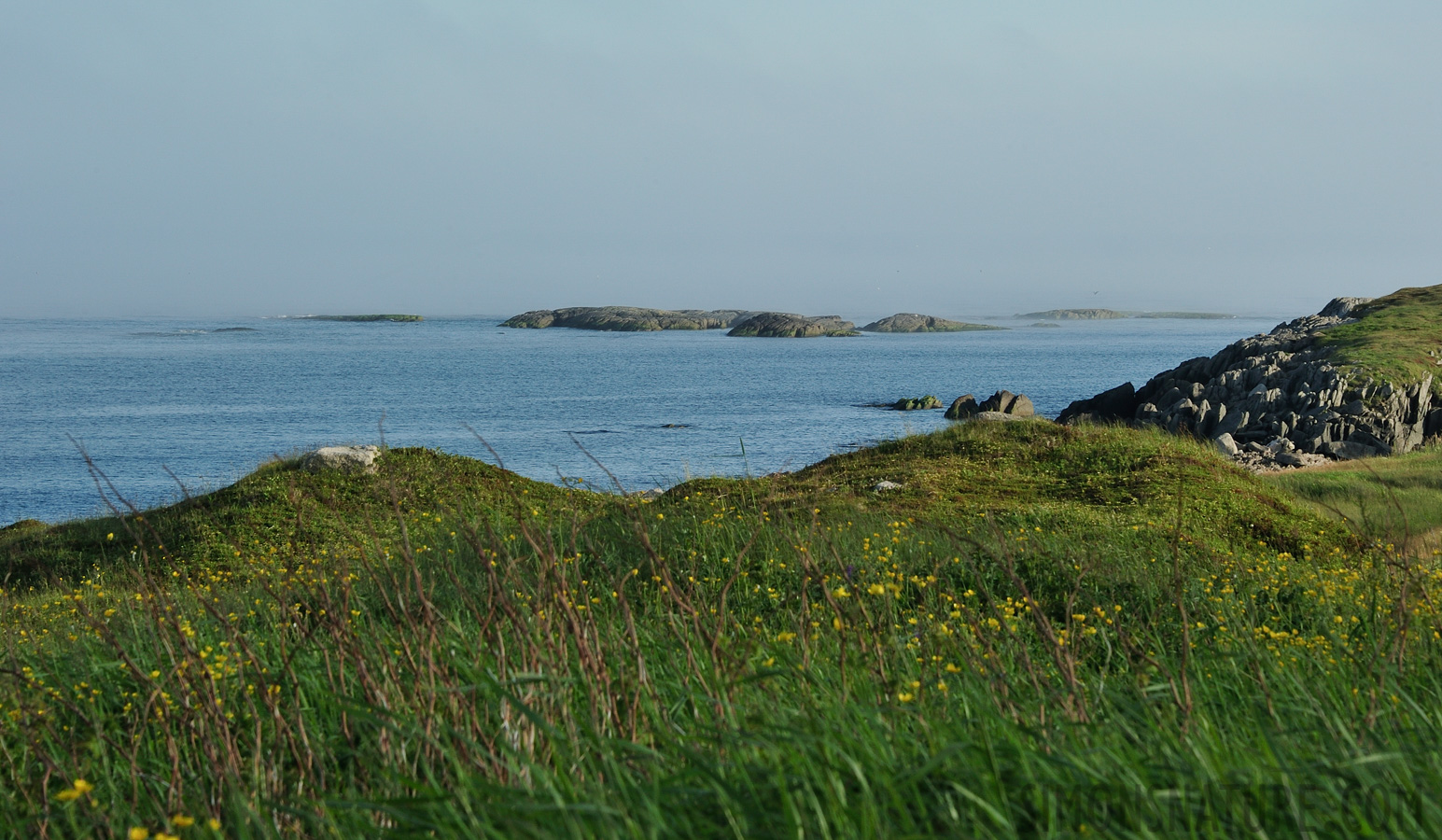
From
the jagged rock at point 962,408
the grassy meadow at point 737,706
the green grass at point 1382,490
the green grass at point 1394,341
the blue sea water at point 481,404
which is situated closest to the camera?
the grassy meadow at point 737,706

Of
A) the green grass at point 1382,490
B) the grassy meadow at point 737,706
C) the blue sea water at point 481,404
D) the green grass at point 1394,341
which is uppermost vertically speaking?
the green grass at point 1394,341

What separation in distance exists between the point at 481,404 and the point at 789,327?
118m

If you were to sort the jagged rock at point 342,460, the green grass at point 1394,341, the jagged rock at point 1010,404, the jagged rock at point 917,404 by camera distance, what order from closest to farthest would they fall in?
the jagged rock at point 342,460 → the green grass at point 1394,341 → the jagged rock at point 1010,404 → the jagged rock at point 917,404

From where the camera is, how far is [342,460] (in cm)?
1650

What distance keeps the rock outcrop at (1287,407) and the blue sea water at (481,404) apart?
843cm

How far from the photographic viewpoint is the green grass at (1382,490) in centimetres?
1222

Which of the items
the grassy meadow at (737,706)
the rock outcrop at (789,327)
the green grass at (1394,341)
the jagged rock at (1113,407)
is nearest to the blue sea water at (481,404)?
the grassy meadow at (737,706)

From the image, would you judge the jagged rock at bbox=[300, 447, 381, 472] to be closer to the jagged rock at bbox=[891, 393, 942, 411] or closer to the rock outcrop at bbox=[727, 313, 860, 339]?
the jagged rock at bbox=[891, 393, 942, 411]

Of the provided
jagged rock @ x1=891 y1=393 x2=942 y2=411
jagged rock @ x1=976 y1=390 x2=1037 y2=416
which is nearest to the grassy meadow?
jagged rock @ x1=976 y1=390 x2=1037 y2=416

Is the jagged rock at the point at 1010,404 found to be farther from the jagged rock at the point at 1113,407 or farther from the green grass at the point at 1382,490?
the green grass at the point at 1382,490

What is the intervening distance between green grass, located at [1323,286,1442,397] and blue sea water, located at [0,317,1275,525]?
14225 mm

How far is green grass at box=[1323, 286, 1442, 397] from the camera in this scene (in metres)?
28.1

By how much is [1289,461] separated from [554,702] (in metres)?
23.1

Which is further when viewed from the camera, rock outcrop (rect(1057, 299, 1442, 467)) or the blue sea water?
Answer: the blue sea water
